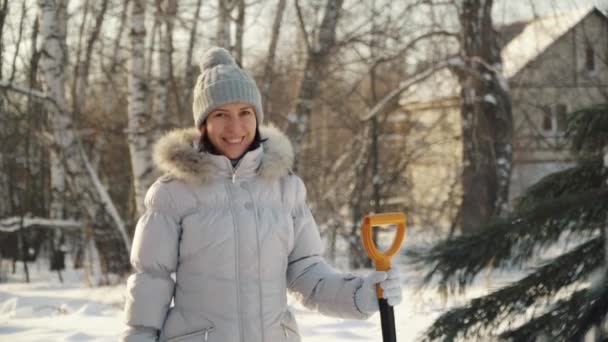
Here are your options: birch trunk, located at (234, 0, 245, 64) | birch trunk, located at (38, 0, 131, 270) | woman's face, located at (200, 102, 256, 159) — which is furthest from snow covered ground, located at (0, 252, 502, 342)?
birch trunk, located at (234, 0, 245, 64)

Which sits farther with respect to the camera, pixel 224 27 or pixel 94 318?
pixel 224 27

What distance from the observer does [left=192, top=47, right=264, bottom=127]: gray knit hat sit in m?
2.61

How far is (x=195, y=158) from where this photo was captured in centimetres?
252

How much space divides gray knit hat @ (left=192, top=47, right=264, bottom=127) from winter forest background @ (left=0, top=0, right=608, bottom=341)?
99 centimetres

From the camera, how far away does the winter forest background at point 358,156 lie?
10.4ft

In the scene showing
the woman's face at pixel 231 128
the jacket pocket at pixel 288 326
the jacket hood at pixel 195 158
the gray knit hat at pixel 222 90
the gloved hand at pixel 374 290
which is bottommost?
the jacket pocket at pixel 288 326

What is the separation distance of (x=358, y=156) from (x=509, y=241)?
9871 mm

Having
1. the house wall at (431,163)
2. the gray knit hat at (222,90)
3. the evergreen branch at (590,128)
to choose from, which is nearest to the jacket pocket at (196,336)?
the gray knit hat at (222,90)

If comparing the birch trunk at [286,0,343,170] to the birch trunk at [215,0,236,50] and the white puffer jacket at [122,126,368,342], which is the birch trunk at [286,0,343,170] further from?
the white puffer jacket at [122,126,368,342]

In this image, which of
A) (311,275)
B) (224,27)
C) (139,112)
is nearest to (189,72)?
(224,27)

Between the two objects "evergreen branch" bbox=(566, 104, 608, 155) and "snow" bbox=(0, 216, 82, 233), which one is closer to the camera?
"evergreen branch" bbox=(566, 104, 608, 155)

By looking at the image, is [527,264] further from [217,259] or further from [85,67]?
[85,67]

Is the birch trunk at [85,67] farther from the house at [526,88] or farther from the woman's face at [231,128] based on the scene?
the woman's face at [231,128]

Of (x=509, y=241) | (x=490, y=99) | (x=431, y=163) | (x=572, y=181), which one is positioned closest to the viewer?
(x=509, y=241)
